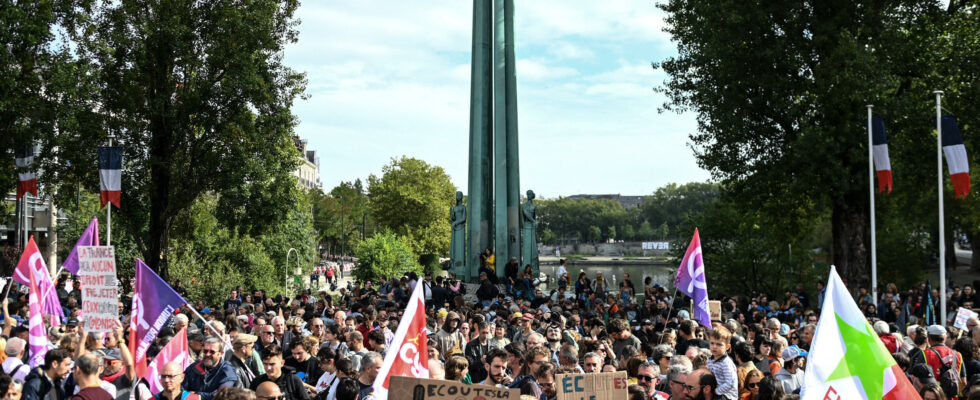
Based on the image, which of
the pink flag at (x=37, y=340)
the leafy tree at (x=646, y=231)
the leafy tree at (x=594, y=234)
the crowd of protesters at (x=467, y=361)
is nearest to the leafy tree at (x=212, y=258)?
the crowd of protesters at (x=467, y=361)

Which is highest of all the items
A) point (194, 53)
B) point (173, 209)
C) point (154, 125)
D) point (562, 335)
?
point (194, 53)

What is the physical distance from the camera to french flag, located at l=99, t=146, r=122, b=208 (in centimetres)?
2330

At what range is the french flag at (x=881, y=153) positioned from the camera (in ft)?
76.4

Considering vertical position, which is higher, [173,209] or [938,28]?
[938,28]

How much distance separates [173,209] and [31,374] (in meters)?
20.6

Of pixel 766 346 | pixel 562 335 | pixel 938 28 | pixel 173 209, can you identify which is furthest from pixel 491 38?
pixel 766 346

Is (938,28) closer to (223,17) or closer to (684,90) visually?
(684,90)

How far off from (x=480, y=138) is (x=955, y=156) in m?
16.9

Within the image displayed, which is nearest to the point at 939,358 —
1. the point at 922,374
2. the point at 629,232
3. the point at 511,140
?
the point at 922,374

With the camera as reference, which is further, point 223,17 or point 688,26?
point 688,26

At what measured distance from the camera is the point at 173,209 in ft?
94.2

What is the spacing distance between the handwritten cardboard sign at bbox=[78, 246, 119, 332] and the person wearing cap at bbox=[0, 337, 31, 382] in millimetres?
900

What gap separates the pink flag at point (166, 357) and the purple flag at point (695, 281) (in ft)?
24.2

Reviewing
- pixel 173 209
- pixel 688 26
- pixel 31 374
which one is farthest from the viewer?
pixel 688 26
